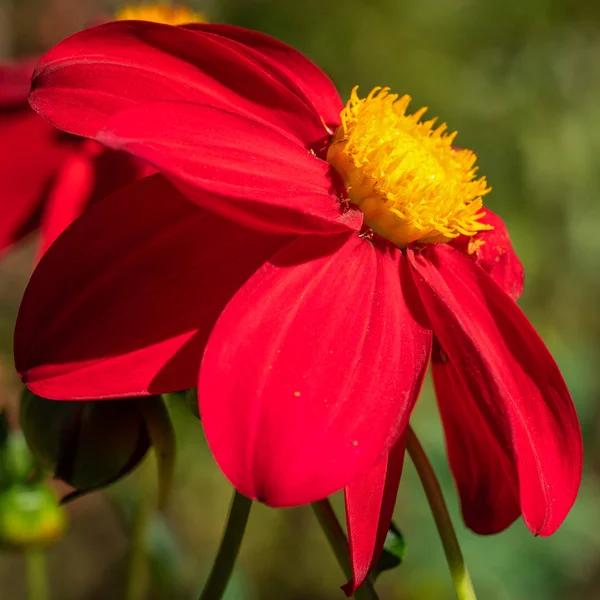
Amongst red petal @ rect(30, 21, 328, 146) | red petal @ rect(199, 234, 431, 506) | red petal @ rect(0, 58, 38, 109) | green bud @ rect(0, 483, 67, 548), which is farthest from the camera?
red petal @ rect(0, 58, 38, 109)

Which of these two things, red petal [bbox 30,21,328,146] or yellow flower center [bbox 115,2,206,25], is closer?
red petal [bbox 30,21,328,146]

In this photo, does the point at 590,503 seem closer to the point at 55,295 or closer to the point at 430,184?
the point at 430,184

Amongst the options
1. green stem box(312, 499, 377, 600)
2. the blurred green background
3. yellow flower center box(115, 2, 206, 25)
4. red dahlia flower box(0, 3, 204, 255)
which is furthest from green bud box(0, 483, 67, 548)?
the blurred green background

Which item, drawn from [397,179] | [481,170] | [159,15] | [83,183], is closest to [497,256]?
[397,179]

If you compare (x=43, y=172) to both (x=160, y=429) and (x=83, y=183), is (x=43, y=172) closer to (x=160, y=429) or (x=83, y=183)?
(x=83, y=183)

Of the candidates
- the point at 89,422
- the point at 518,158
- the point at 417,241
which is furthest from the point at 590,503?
the point at 89,422

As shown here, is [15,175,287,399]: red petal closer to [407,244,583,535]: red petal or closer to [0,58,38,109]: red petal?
[407,244,583,535]: red petal
